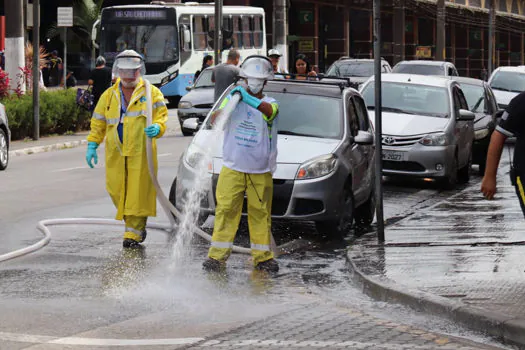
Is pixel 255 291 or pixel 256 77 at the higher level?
pixel 256 77

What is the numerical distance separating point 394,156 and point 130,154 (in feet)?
24.8

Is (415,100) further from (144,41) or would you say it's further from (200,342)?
(144,41)

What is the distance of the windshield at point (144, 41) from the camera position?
42812mm

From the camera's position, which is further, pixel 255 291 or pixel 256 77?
pixel 256 77

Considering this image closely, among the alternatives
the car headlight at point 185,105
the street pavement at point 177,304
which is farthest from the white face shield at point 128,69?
the car headlight at point 185,105

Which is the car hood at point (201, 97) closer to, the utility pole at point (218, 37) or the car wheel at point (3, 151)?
the utility pole at point (218, 37)

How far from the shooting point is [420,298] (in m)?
8.72

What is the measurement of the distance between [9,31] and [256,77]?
1907 cm

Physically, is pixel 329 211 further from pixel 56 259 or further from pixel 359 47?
pixel 359 47

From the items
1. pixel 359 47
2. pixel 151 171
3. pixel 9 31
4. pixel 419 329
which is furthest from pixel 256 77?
pixel 359 47

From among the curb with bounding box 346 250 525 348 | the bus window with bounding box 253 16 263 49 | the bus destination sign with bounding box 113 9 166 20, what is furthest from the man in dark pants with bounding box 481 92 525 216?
the bus window with bounding box 253 16 263 49

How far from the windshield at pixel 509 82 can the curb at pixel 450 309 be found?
23.8 m

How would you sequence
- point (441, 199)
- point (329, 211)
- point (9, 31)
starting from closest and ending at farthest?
point (329, 211), point (441, 199), point (9, 31)

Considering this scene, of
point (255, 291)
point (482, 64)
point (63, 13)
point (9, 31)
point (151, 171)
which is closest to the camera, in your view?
point (255, 291)
